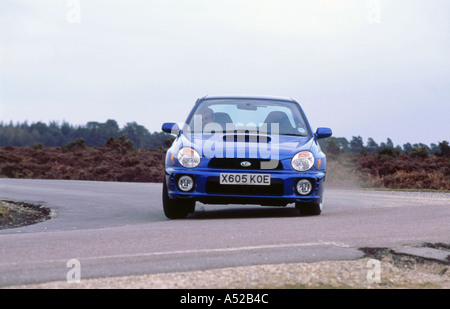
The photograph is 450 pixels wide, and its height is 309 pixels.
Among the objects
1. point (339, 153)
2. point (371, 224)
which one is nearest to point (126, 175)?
point (339, 153)

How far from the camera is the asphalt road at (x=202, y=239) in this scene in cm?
641

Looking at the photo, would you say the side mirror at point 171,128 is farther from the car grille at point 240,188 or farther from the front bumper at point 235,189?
the car grille at point 240,188

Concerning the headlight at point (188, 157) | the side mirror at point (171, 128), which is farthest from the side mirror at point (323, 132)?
the headlight at point (188, 157)

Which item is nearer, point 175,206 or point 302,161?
point 302,161

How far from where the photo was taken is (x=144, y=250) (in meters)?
7.22

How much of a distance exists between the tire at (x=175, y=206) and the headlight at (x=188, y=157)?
19.3 inches

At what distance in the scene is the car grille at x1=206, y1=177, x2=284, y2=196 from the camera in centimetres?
1034

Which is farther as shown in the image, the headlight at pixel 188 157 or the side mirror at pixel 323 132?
the side mirror at pixel 323 132

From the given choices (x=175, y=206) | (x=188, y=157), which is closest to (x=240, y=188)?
(x=188, y=157)

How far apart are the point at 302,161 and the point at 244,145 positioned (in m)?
0.82

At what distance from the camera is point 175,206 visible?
10961mm

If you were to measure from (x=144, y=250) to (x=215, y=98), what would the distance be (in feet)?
17.5

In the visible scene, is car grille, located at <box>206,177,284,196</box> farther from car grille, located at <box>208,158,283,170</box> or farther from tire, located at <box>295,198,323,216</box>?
tire, located at <box>295,198,323,216</box>

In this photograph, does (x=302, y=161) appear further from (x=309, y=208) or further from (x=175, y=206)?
(x=175, y=206)
